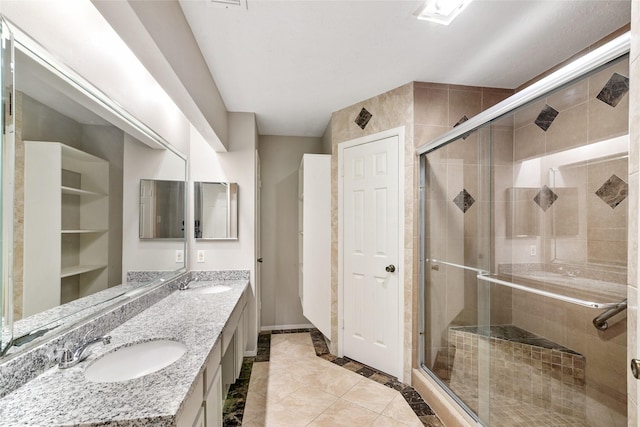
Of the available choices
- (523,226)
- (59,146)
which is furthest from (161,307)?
(523,226)

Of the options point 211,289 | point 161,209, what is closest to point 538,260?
point 211,289

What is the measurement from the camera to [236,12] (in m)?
1.48

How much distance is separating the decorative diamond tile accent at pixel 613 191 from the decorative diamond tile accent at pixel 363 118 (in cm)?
173

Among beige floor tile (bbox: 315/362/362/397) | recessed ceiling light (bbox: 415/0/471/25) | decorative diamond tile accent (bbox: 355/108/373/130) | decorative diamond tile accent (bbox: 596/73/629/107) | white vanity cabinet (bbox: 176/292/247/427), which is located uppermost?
A: recessed ceiling light (bbox: 415/0/471/25)

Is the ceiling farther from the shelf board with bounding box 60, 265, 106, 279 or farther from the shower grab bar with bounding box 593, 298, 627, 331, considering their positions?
the shower grab bar with bounding box 593, 298, 627, 331

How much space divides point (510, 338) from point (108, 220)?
257 centimetres

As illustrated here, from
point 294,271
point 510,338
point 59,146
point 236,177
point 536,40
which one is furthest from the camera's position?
point 294,271

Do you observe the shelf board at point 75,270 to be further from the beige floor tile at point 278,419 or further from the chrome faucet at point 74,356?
the beige floor tile at point 278,419

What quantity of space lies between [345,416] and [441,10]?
8.65ft

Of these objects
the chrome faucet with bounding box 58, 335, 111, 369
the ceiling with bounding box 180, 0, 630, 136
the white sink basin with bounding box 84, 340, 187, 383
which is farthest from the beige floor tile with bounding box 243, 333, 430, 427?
the ceiling with bounding box 180, 0, 630, 136

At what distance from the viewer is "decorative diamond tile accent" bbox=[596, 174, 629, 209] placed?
4.78ft

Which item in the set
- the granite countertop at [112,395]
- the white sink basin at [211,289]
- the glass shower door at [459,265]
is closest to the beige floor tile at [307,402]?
the glass shower door at [459,265]

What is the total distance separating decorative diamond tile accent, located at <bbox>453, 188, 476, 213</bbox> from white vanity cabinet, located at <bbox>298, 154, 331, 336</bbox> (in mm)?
1255

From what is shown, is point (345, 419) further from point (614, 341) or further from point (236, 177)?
point (236, 177)
